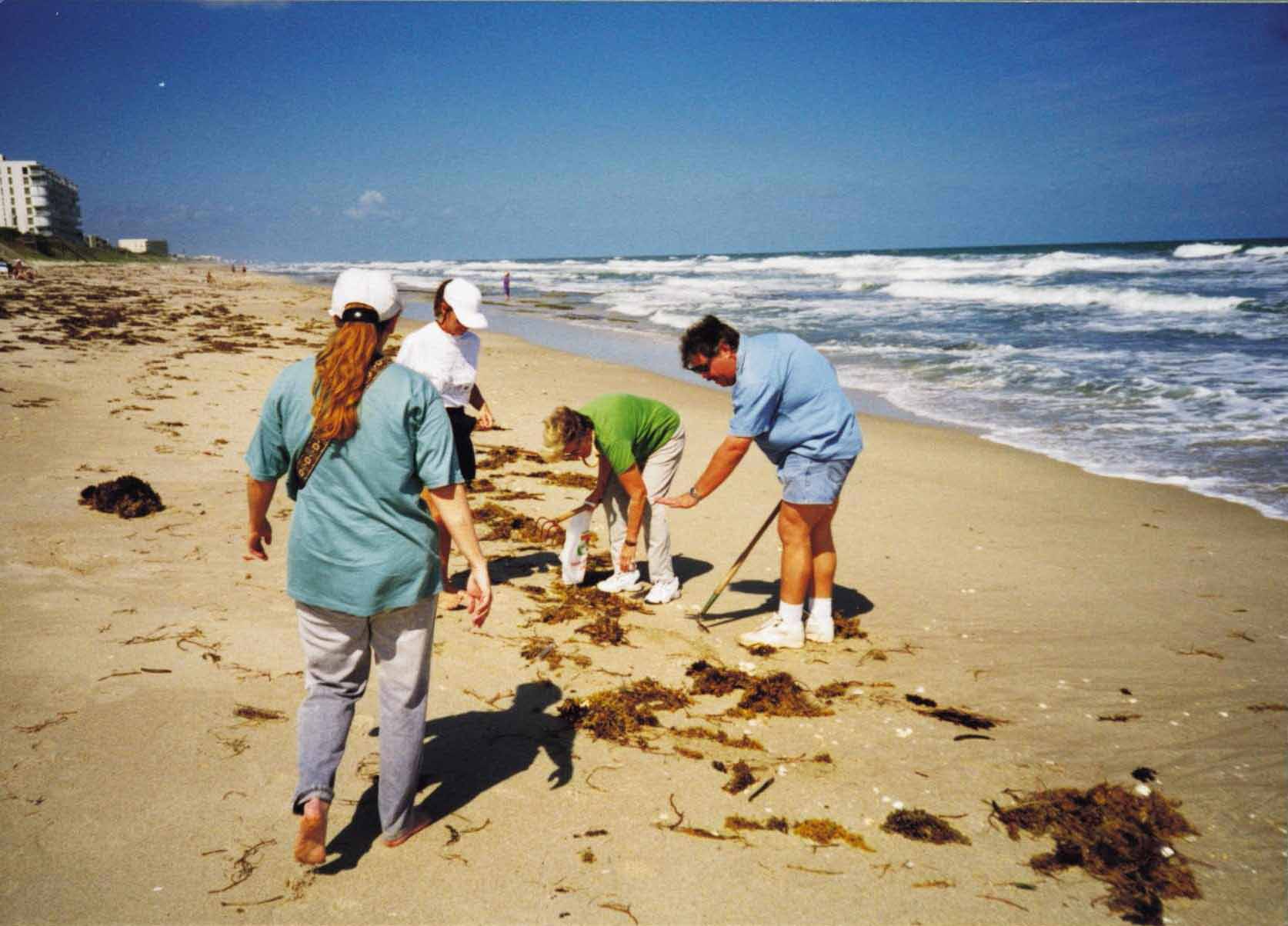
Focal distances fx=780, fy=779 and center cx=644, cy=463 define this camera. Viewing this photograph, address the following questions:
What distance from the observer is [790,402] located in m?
4.32

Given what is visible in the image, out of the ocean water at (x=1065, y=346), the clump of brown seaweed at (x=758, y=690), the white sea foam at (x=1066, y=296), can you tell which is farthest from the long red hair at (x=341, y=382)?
the white sea foam at (x=1066, y=296)

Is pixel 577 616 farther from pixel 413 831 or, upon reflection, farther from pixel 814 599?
pixel 413 831

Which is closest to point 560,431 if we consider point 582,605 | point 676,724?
point 582,605

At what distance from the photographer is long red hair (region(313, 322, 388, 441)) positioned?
96.2 inches

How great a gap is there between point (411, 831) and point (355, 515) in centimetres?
129

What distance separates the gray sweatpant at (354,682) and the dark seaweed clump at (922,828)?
1904 mm

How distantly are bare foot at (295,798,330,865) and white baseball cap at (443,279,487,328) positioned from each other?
2.77m

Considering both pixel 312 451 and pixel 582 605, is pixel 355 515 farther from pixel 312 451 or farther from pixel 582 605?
pixel 582 605

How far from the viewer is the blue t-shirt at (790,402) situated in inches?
166

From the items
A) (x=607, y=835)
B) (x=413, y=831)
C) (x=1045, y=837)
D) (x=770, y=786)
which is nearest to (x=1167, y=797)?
(x=1045, y=837)

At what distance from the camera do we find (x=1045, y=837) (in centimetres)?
307

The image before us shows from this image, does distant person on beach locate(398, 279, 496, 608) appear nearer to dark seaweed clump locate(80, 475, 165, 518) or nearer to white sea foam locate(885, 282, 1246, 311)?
dark seaweed clump locate(80, 475, 165, 518)

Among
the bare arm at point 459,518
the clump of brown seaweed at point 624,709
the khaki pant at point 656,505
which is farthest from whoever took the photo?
the khaki pant at point 656,505

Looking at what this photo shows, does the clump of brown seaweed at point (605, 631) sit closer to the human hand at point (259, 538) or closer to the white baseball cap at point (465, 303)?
the white baseball cap at point (465, 303)
